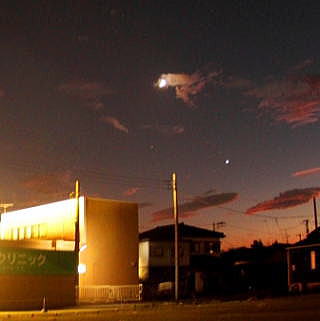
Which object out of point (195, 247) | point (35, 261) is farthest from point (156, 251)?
point (35, 261)

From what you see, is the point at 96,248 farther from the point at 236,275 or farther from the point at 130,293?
the point at 236,275

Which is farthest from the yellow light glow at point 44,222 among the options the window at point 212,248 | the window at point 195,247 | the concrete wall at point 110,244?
the window at point 212,248

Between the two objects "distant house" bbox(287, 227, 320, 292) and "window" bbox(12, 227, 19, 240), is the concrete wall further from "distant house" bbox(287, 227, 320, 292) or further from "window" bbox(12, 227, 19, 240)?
"distant house" bbox(287, 227, 320, 292)

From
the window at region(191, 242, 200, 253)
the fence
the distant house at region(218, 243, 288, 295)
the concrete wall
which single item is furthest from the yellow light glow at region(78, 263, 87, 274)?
the window at region(191, 242, 200, 253)

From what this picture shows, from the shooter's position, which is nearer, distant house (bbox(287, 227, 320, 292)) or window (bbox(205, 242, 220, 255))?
distant house (bbox(287, 227, 320, 292))

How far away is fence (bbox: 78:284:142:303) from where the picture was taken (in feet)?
132

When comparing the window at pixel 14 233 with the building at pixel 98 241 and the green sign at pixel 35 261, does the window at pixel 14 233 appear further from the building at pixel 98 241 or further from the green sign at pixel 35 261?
the green sign at pixel 35 261

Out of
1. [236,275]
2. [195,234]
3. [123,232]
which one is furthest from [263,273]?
[123,232]

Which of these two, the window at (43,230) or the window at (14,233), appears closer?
the window at (43,230)

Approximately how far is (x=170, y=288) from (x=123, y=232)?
7.37 meters

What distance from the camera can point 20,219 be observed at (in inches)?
2074

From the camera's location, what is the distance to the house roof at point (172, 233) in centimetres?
6544

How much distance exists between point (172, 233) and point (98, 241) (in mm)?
24149

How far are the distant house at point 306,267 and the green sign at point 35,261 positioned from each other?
59.4 feet
